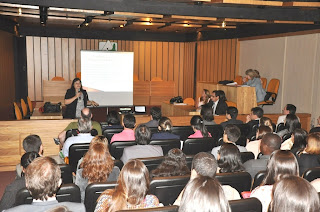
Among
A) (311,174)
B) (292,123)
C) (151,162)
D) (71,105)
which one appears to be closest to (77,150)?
(151,162)

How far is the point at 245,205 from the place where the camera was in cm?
235

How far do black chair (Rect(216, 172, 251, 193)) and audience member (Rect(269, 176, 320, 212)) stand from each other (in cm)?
123

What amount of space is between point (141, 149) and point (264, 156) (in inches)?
57.0

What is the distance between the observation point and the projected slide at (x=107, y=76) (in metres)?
11.7

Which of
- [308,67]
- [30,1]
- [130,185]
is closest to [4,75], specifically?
[30,1]

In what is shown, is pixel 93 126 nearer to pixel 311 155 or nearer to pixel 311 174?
pixel 311 155

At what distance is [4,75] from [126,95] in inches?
164

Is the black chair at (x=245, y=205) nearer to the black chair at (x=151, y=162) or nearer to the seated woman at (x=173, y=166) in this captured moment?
the seated woman at (x=173, y=166)

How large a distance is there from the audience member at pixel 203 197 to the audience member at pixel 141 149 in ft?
7.82

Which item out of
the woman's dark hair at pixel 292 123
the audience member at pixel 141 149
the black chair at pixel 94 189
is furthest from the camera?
the woman's dark hair at pixel 292 123

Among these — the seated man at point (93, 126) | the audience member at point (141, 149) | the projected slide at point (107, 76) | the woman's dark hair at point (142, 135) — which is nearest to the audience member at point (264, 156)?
the audience member at point (141, 149)

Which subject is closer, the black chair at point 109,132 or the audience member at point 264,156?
the audience member at point 264,156

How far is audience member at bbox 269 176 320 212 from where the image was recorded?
1.81 meters

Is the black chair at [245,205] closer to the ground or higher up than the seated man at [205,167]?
closer to the ground
